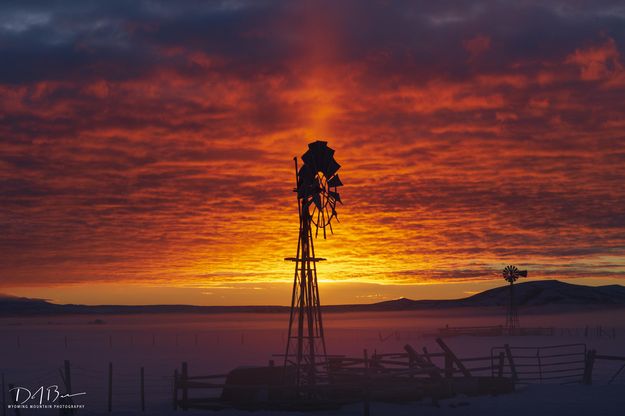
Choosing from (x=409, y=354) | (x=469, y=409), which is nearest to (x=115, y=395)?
(x=409, y=354)

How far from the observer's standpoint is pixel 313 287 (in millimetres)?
31734

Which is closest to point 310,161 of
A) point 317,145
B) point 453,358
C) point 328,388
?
point 317,145

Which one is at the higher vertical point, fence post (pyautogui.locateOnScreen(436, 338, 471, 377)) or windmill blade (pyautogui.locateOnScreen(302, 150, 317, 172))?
windmill blade (pyautogui.locateOnScreen(302, 150, 317, 172))

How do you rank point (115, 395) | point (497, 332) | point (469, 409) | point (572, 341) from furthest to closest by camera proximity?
point (497, 332) < point (572, 341) < point (115, 395) < point (469, 409)

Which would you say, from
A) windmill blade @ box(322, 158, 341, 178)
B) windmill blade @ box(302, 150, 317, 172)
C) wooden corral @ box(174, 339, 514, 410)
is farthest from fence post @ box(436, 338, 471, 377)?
windmill blade @ box(302, 150, 317, 172)

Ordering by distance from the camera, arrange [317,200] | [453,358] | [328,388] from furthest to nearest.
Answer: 1. [453,358]
2. [317,200]
3. [328,388]

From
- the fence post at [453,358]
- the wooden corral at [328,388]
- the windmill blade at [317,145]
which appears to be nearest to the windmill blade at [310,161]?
the windmill blade at [317,145]

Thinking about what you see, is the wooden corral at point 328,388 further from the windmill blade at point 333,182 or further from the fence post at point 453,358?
the windmill blade at point 333,182

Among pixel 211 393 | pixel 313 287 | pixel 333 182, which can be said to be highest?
pixel 333 182

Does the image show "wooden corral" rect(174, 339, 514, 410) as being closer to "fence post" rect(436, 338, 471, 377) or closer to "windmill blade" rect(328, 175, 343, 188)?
"fence post" rect(436, 338, 471, 377)

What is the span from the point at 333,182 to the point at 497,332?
2452 inches

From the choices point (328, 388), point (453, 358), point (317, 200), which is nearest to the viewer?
point (328, 388)

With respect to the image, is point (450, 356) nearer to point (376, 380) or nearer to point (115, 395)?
point (376, 380)

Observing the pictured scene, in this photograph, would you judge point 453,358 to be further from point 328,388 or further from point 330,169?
point 330,169
